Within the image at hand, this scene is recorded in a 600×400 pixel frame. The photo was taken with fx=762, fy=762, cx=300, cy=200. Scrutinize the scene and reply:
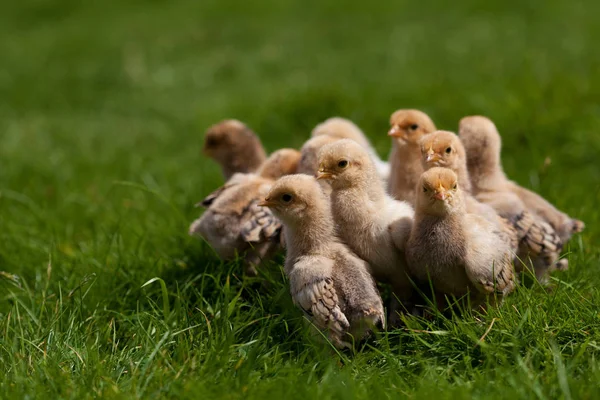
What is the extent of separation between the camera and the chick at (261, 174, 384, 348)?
3320 millimetres

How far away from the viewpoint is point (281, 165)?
173 inches

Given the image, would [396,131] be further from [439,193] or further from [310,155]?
[439,193]

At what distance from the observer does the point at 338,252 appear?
348 centimetres

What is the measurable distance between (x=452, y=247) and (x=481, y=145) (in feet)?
3.56

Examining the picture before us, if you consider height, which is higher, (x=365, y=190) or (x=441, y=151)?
(x=441, y=151)

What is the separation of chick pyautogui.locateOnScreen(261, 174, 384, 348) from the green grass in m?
0.13

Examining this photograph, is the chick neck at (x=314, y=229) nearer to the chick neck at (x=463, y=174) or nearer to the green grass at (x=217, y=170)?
the green grass at (x=217, y=170)

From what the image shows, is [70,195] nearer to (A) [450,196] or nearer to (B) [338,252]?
(B) [338,252]

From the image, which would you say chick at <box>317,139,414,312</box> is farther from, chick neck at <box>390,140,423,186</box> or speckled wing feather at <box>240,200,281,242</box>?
chick neck at <box>390,140,423,186</box>

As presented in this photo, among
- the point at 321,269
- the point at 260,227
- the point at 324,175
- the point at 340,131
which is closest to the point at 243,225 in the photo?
the point at 260,227

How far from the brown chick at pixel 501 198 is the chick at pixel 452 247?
46cm

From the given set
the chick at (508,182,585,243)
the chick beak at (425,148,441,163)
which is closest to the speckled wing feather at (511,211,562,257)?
the chick at (508,182,585,243)

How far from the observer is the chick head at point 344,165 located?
3549 mm

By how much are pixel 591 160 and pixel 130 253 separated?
3937 mm
